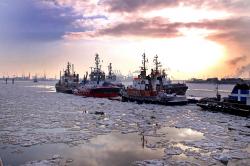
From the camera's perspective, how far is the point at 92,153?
18000mm

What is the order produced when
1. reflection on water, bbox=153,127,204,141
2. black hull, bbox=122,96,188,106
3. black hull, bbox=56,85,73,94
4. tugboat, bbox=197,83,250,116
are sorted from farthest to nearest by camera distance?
black hull, bbox=56,85,73,94 → black hull, bbox=122,96,188,106 → tugboat, bbox=197,83,250,116 → reflection on water, bbox=153,127,204,141

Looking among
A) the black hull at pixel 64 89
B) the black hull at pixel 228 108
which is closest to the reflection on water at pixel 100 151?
the black hull at pixel 228 108

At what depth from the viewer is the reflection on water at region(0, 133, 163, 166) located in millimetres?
16344

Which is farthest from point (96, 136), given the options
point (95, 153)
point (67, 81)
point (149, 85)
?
point (67, 81)

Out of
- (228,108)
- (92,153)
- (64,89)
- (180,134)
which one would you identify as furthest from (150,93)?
(64,89)

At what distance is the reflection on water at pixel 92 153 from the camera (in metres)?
16.3

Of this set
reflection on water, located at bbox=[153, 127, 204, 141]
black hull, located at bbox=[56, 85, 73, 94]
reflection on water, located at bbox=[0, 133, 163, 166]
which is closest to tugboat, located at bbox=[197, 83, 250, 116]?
reflection on water, located at bbox=[153, 127, 204, 141]

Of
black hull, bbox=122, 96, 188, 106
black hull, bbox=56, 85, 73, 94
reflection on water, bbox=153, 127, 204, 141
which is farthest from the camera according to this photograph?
black hull, bbox=56, 85, 73, 94

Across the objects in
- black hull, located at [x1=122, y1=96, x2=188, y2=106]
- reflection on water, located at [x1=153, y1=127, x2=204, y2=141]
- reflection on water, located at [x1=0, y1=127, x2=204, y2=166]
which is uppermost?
black hull, located at [x1=122, y1=96, x2=188, y2=106]

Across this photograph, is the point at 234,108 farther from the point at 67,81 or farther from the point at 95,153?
the point at 67,81

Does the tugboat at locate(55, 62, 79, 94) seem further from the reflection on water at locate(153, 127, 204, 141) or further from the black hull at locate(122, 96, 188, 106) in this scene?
the reflection on water at locate(153, 127, 204, 141)

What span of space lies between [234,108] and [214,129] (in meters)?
13.4

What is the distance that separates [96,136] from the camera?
77.4 feet

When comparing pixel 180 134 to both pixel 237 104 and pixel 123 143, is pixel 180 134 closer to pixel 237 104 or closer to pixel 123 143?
pixel 123 143
